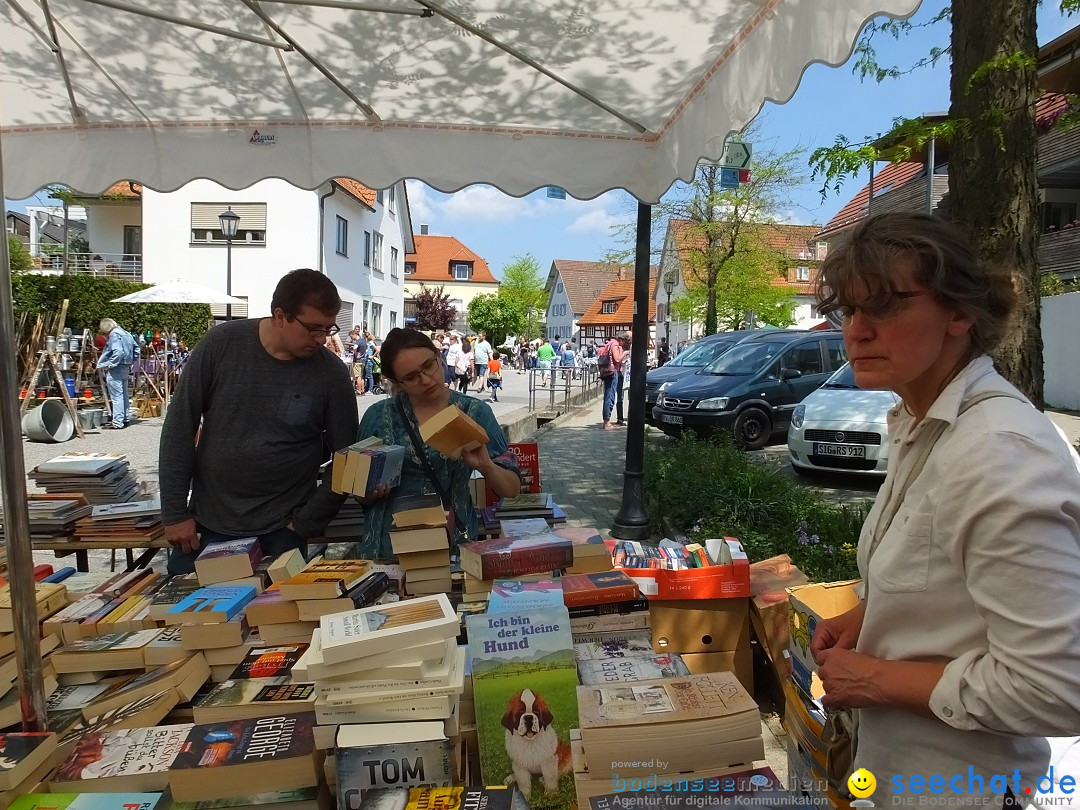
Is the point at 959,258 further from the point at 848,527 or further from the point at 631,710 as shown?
the point at 848,527

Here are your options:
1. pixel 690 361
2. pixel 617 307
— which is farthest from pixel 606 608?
pixel 617 307

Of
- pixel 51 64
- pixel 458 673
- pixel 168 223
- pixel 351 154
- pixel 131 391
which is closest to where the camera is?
pixel 458 673

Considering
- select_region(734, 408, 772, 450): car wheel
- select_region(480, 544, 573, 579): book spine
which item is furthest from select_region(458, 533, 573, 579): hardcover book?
select_region(734, 408, 772, 450): car wheel

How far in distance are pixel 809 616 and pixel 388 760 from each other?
1.55 meters

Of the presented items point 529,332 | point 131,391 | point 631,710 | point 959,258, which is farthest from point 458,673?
point 529,332

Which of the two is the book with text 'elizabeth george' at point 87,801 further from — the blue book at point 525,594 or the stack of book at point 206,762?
the blue book at point 525,594

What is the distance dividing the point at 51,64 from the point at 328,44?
1.47 metres

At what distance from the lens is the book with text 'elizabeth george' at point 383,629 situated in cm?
174

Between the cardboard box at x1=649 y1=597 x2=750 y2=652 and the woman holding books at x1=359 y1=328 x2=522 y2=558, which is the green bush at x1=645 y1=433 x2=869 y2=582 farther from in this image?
the woman holding books at x1=359 y1=328 x2=522 y2=558

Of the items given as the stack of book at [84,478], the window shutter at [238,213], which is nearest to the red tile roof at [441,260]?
the window shutter at [238,213]

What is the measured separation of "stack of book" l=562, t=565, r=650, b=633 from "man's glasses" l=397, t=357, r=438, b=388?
1328mm

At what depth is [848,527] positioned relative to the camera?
5562 mm

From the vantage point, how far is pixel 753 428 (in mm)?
12477

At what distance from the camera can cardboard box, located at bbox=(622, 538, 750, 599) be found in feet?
10.6
